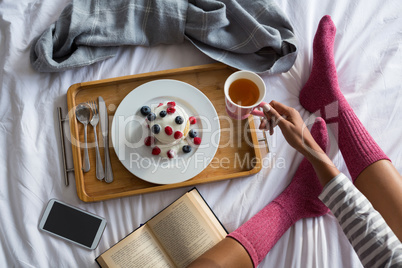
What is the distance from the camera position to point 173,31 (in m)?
0.85

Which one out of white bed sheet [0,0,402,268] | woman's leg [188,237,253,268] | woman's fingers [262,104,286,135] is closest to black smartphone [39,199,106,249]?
white bed sheet [0,0,402,268]

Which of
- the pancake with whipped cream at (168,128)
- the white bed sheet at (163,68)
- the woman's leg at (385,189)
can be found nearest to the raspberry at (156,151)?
the pancake with whipped cream at (168,128)

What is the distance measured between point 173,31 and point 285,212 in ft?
1.74

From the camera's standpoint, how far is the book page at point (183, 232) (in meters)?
0.76

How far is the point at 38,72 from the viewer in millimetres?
847

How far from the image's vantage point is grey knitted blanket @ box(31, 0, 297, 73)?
32.6 inches

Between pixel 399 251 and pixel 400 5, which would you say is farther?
pixel 400 5

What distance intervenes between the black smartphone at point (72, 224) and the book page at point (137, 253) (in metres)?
0.06

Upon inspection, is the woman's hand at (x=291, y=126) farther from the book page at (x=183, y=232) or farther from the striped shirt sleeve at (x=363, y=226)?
the book page at (x=183, y=232)

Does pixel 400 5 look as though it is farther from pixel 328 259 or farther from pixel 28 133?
pixel 28 133

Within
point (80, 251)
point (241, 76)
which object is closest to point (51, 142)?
point (80, 251)

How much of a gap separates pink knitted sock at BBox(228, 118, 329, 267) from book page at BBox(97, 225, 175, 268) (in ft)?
0.58

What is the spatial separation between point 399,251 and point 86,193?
673 millimetres

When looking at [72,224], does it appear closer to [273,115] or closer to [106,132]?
[106,132]
